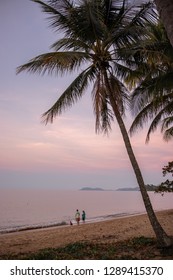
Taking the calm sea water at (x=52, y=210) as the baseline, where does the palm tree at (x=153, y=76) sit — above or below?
above

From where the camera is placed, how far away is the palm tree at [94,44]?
5.64 metres

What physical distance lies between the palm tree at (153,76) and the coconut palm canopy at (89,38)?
0.42 metres

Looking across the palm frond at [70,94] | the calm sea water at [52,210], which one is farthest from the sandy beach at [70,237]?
the calm sea water at [52,210]

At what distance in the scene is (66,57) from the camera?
5691 millimetres

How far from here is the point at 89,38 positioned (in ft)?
19.8

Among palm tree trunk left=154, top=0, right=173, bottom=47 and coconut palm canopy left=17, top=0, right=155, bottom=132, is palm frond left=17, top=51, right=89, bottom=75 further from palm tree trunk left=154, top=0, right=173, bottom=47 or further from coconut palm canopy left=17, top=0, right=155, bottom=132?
palm tree trunk left=154, top=0, right=173, bottom=47

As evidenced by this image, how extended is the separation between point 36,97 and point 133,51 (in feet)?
6.73

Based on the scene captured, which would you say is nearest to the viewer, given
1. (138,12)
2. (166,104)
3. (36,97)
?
(36,97)

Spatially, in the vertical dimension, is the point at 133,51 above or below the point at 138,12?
below

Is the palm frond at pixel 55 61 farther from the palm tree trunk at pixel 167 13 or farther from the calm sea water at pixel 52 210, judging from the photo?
the calm sea water at pixel 52 210

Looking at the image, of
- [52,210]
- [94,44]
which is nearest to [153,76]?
[94,44]

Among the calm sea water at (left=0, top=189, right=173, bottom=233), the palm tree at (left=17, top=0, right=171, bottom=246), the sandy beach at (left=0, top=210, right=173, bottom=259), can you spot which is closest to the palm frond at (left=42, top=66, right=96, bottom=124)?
the palm tree at (left=17, top=0, right=171, bottom=246)
